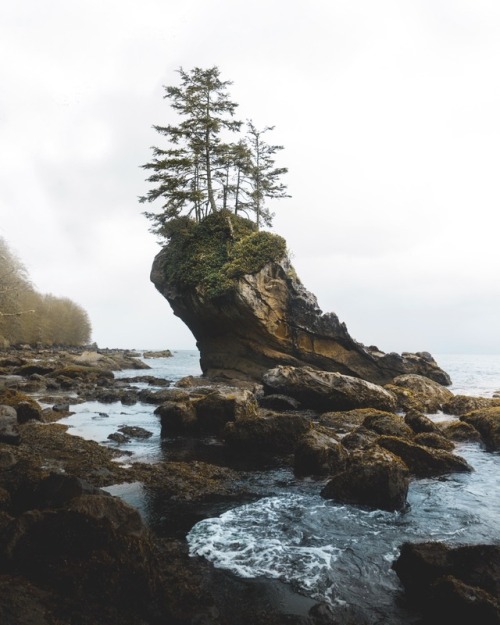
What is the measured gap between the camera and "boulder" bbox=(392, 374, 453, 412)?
22.8 metres

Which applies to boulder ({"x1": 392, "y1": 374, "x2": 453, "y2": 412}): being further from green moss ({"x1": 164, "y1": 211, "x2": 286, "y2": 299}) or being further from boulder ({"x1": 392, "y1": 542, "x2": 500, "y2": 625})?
boulder ({"x1": 392, "y1": 542, "x2": 500, "y2": 625})

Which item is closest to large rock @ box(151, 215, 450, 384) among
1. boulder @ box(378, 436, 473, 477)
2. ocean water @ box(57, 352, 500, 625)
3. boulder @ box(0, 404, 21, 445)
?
boulder @ box(0, 404, 21, 445)

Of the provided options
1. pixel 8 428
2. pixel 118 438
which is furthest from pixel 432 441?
pixel 8 428

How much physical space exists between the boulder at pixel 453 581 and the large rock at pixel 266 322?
2528 cm

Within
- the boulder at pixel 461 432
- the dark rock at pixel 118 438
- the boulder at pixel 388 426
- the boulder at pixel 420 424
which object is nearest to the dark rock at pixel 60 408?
the dark rock at pixel 118 438

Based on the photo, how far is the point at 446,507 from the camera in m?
8.52

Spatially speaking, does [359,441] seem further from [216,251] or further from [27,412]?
[216,251]

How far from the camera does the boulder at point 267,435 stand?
41.1 feet

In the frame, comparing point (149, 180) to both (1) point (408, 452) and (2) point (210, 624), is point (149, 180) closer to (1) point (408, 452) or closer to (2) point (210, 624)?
(1) point (408, 452)

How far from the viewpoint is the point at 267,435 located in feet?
41.3

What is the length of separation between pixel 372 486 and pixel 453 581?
12.1 feet

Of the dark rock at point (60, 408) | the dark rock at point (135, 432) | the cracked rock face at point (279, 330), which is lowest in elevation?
the dark rock at point (135, 432)

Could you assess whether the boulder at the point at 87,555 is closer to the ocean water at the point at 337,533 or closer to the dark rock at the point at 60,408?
the ocean water at the point at 337,533

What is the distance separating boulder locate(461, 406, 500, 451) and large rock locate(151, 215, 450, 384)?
1576cm
